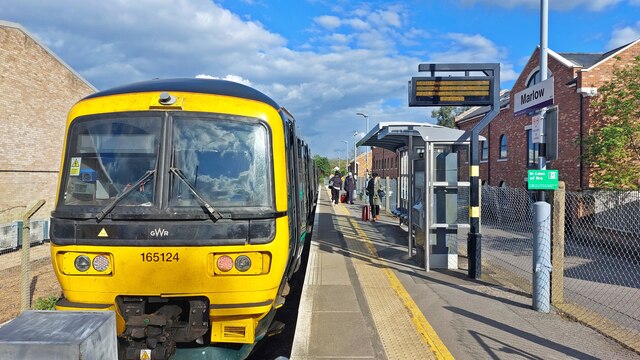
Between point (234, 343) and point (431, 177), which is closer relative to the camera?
point (234, 343)

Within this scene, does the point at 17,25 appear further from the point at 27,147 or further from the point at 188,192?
the point at 188,192

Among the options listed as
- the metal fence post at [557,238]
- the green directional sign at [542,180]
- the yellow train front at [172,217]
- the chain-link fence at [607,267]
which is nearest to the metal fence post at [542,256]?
the metal fence post at [557,238]

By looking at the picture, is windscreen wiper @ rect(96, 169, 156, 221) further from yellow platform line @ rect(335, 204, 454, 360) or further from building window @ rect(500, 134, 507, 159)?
building window @ rect(500, 134, 507, 159)

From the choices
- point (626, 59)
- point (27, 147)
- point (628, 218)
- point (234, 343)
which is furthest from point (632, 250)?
point (27, 147)

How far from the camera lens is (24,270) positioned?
559 cm

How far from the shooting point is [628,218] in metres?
9.71

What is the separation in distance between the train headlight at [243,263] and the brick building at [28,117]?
51.3ft

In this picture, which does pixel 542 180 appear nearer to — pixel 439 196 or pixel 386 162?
pixel 439 196

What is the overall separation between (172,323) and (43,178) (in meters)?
18.6

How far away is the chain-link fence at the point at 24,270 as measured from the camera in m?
5.66

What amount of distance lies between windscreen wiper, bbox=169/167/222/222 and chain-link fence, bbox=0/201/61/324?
8.40ft

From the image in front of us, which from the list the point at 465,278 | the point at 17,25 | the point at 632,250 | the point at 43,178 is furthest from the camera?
the point at 43,178

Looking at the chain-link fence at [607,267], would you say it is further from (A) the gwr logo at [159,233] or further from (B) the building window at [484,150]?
(B) the building window at [484,150]

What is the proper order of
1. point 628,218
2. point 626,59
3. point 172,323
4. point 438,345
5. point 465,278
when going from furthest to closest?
point 626,59 → point 628,218 → point 465,278 → point 438,345 → point 172,323
